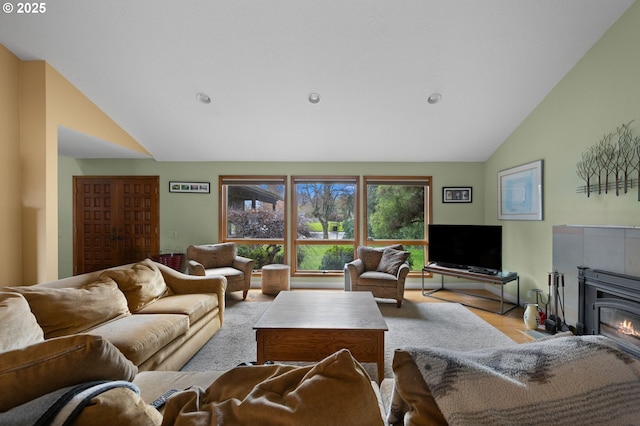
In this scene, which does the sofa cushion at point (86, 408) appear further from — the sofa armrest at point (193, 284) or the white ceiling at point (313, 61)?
the white ceiling at point (313, 61)

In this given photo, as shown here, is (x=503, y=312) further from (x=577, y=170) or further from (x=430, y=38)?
(x=430, y=38)

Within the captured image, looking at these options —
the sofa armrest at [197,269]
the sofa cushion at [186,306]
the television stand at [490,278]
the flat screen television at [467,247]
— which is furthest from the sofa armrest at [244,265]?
the flat screen television at [467,247]

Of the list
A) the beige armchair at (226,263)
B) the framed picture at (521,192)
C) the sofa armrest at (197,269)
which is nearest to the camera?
the framed picture at (521,192)

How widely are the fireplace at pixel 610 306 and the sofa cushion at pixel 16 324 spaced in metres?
4.40

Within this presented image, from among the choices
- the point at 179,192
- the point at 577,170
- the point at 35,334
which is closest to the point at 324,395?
the point at 35,334

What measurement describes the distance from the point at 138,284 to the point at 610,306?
4.47 meters

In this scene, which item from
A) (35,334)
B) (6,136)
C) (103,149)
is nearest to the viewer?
(35,334)

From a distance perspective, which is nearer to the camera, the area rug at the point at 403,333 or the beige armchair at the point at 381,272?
the area rug at the point at 403,333

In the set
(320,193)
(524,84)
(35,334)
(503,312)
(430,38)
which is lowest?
(503,312)

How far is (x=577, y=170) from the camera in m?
3.10

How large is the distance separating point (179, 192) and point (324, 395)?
5.24 meters

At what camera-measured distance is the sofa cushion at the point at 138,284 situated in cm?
265

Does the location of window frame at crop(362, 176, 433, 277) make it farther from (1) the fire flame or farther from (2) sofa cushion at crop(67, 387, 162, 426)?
(2) sofa cushion at crop(67, 387, 162, 426)

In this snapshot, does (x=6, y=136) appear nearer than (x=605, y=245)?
No
